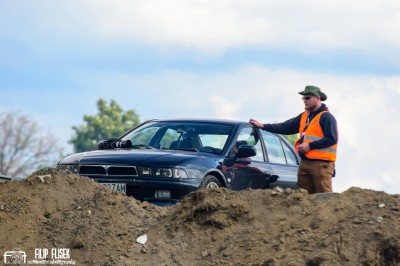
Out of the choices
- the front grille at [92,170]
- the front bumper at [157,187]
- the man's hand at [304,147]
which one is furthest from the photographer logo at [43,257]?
the man's hand at [304,147]

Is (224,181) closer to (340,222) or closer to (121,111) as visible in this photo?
(340,222)

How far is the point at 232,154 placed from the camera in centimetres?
1500

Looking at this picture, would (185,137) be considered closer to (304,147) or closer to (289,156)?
(304,147)

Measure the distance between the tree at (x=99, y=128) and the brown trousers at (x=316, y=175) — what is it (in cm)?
5781

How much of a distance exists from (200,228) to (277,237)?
883mm

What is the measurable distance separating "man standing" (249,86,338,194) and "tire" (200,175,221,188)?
1.04 m

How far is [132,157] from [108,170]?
340mm

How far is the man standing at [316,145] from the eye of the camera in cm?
1409

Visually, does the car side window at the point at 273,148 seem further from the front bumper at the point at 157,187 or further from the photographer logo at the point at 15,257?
the photographer logo at the point at 15,257

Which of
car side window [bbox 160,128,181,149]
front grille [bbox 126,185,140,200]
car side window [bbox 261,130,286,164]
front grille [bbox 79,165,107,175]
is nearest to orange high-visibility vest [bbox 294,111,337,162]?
car side window [bbox 261,130,286,164]

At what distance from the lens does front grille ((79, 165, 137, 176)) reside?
14.0m

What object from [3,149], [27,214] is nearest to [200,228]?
[27,214]

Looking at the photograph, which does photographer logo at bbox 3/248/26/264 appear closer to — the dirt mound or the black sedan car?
the dirt mound

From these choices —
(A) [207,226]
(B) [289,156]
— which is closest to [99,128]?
(B) [289,156]
